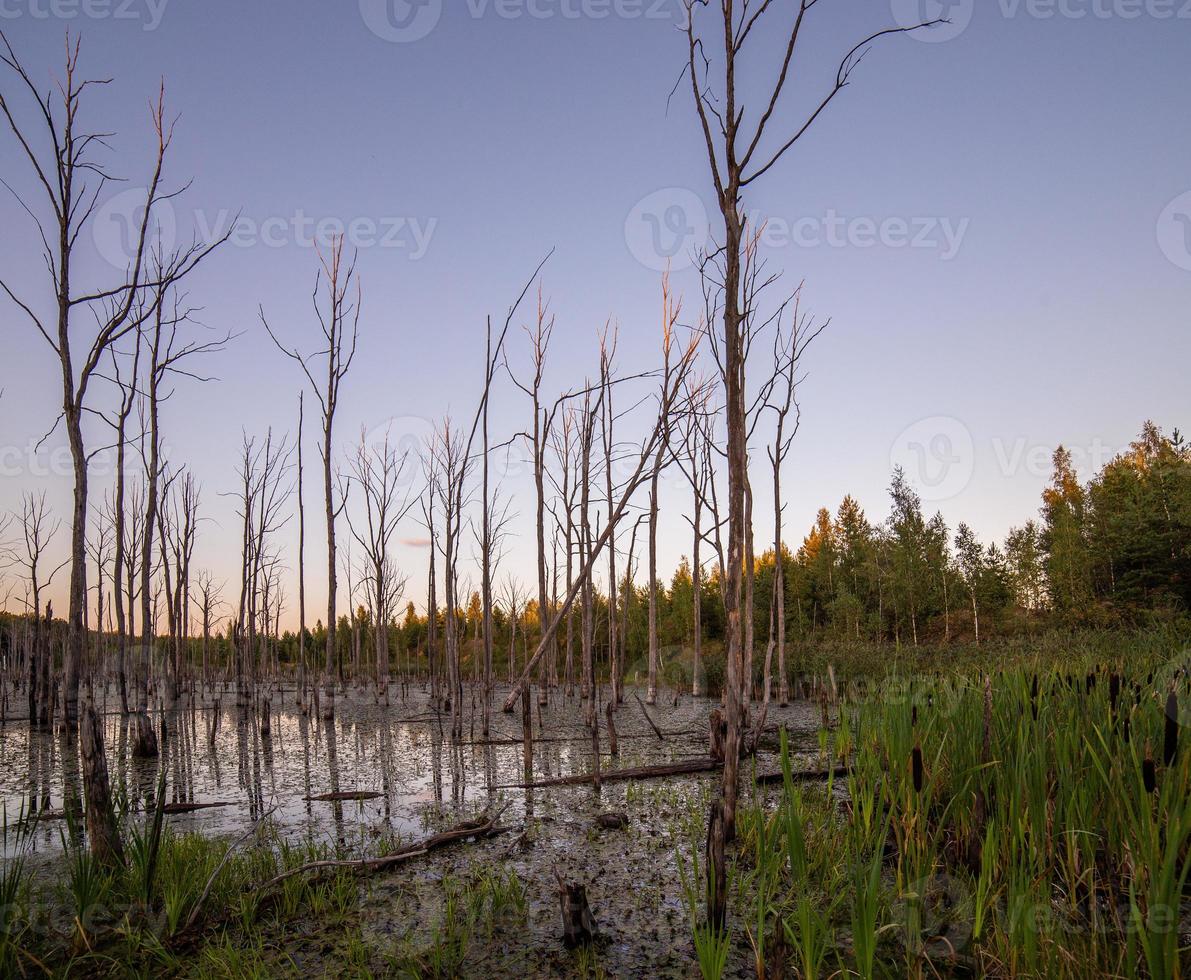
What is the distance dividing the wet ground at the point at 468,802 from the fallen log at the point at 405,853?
7 centimetres

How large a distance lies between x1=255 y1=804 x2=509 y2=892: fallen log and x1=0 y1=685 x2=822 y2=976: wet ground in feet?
0.25

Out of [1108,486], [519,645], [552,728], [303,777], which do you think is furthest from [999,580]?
[303,777]

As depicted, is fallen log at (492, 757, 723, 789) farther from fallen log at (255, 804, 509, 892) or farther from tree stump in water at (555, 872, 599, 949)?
tree stump in water at (555, 872, 599, 949)

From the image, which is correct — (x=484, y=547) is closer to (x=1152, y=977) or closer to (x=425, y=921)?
(x=425, y=921)

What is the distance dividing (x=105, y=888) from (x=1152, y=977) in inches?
156

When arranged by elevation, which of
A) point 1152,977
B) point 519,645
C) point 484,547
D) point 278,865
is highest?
point 484,547

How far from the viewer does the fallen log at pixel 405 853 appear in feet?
10.2

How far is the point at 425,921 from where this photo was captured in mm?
2918

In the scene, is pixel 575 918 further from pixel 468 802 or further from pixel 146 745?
pixel 146 745

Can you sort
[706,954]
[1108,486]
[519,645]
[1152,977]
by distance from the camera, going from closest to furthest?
[1152,977]
[706,954]
[1108,486]
[519,645]

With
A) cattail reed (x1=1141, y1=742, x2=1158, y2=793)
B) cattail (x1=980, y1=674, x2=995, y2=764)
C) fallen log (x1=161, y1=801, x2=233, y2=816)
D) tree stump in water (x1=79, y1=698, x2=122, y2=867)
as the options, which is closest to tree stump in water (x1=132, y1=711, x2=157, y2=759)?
fallen log (x1=161, y1=801, x2=233, y2=816)

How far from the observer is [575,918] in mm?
2631

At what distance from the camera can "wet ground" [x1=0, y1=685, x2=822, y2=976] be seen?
112 inches

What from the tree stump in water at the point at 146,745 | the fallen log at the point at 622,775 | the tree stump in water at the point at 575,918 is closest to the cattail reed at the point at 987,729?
the tree stump in water at the point at 575,918
